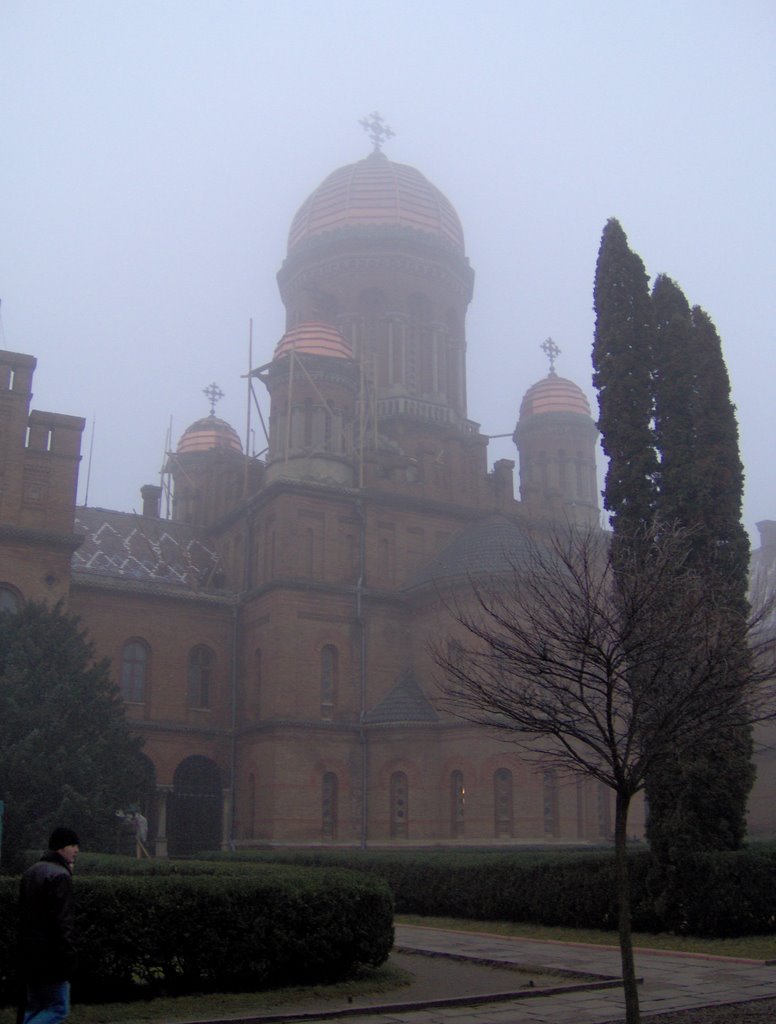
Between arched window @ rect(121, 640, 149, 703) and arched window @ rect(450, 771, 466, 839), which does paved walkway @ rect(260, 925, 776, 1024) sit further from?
arched window @ rect(121, 640, 149, 703)

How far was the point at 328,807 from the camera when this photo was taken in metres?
35.9

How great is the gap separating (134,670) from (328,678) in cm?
684

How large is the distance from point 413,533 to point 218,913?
94.2ft

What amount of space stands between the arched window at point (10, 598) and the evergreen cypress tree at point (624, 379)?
1942 centimetres

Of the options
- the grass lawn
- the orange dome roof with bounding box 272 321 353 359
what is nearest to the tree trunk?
the grass lawn

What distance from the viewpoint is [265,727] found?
36.2m

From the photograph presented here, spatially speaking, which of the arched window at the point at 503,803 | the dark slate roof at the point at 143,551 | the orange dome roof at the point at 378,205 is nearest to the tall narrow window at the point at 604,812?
the arched window at the point at 503,803

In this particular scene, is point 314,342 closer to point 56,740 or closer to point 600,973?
point 56,740

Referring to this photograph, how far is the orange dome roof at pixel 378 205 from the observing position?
50.4 metres

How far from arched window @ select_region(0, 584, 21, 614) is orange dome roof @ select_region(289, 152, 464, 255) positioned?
80.2 ft

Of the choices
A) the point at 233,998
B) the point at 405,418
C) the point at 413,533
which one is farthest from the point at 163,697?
the point at 233,998

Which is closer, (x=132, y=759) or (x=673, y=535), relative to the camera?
(x=673, y=535)

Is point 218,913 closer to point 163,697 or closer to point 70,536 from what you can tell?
point 70,536

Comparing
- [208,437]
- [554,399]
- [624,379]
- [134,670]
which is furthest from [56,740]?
[554,399]
